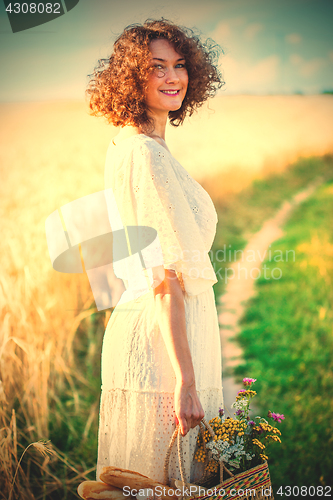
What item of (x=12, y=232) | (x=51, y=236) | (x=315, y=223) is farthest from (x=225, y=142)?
(x=12, y=232)

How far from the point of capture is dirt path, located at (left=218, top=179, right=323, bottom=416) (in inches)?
81.8

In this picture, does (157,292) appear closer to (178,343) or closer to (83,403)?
(178,343)

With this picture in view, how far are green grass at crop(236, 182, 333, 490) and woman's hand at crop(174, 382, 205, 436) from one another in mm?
1064

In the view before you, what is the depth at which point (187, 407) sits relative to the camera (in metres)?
0.84

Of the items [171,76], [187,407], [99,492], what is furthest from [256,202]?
[99,492]

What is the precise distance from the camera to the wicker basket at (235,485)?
83 cm

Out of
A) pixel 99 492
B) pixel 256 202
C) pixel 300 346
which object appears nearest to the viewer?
pixel 99 492

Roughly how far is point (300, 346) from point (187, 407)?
4.38ft

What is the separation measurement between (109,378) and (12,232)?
0.90 meters

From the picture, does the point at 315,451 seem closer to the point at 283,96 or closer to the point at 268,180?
the point at 268,180

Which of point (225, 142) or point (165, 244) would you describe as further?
point (225, 142)

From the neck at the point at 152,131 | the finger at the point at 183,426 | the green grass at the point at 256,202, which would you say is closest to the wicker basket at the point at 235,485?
the finger at the point at 183,426

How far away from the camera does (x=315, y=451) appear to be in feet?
5.64

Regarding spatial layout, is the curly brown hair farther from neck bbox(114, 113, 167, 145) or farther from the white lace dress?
the white lace dress
